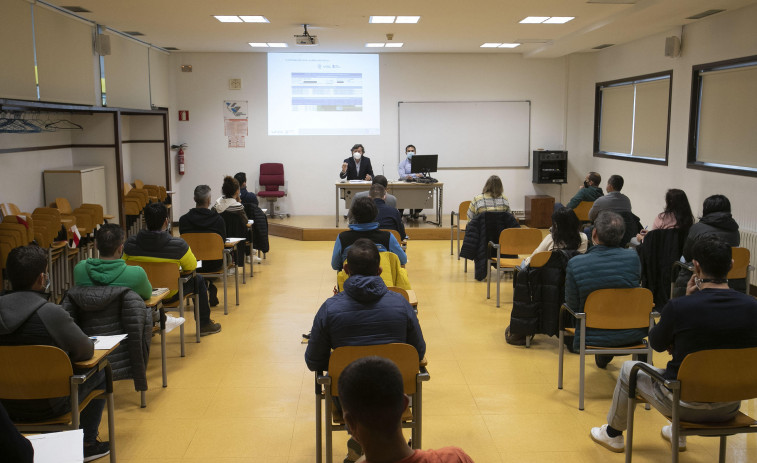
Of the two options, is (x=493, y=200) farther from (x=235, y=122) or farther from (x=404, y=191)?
(x=235, y=122)

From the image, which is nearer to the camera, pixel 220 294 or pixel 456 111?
pixel 220 294

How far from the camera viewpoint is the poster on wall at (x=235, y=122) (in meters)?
12.3

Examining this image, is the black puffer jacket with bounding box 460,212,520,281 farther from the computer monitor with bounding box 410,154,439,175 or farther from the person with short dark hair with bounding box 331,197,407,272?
the computer monitor with bounding box 410,154,439,175

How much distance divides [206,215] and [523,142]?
7664 millimetres

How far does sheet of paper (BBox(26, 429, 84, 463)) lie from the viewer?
7.12 ft

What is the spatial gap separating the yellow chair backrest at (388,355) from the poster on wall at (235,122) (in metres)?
9.93

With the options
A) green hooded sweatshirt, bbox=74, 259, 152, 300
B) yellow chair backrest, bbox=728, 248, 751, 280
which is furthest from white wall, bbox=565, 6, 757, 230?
green hooded sweatshirt, bbox=74, 259, 152, 300

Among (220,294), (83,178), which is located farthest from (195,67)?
(220,294)

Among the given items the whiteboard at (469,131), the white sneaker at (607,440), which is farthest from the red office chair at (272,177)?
the white sneaker at (607,440)

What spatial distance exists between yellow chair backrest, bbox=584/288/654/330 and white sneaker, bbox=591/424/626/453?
25.4 inches

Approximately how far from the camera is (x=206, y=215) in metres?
6.63

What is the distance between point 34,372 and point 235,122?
978cm

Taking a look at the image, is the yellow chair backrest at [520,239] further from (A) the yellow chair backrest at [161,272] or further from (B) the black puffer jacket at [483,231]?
(A) the yellow chair backrest at [161,272]

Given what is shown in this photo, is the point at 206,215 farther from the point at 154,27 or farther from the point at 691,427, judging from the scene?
the point at 691,427
